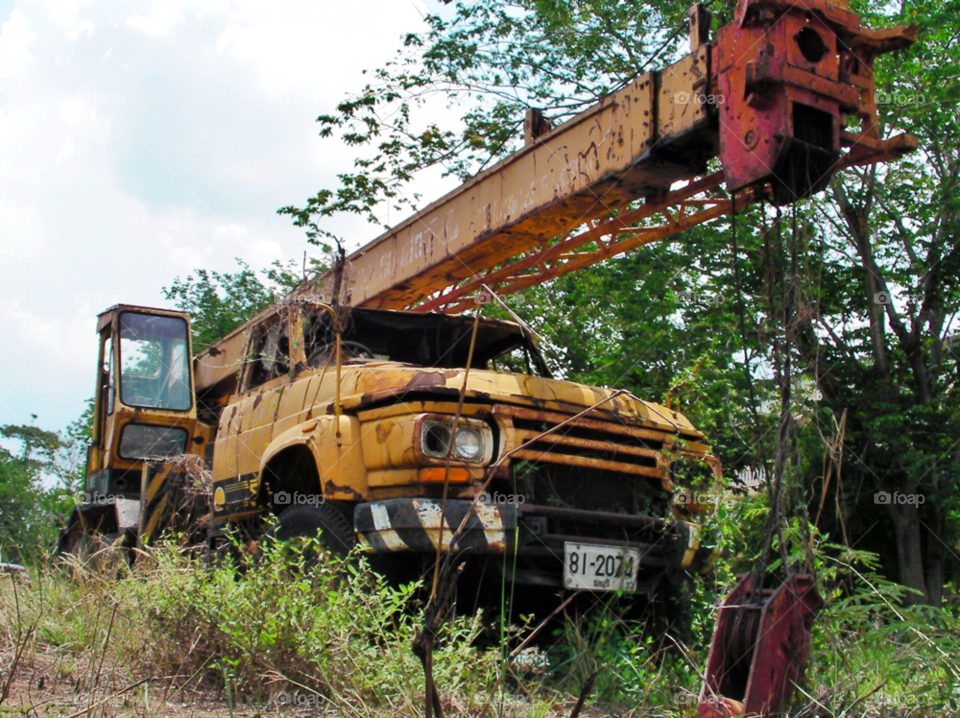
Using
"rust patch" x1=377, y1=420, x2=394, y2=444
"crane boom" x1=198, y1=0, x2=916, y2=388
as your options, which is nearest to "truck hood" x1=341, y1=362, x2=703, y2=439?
"rust patch" x1=377, y1=420, x2=394, y2=444

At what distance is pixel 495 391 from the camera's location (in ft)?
17.2

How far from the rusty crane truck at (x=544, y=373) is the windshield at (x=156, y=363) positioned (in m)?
2.26

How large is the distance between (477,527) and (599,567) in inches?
27.5

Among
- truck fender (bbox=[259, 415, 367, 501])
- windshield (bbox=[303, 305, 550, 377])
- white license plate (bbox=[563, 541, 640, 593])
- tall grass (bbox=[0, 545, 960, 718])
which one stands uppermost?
windshield (bbox=[303, 305, 550, 377])

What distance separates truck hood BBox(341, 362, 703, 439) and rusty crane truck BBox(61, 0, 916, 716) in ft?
0.04

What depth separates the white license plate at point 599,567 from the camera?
4859 millimetres

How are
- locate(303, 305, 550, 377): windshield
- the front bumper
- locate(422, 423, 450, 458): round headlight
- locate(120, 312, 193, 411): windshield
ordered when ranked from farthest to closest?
locate(120, 312, 193, 411): windshield < locate(303, 305, 550, 377): windshield < locate(422, 423, 450, 458): round headlight < the front bumper

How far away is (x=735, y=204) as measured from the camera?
5.10 metres

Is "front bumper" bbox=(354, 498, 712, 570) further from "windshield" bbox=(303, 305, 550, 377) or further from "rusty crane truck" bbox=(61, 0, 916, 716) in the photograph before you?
"windshield" bbox=(303, 305, 550, 377)

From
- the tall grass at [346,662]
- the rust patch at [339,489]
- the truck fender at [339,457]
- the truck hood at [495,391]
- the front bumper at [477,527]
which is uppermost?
the truck hood at [495,391]

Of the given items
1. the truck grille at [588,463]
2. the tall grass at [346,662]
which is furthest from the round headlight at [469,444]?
the tall grass at [346,662]

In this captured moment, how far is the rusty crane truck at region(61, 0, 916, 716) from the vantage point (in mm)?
4793

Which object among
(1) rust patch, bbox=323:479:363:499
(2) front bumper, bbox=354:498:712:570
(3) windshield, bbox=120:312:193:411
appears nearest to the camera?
(2) front bumper, bbox=354:498:712:570

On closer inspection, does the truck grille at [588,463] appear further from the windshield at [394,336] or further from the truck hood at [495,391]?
the windshield at [394,336]
